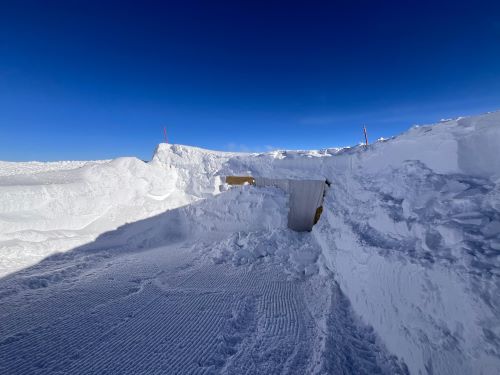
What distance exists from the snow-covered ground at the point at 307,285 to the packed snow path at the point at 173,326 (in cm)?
2

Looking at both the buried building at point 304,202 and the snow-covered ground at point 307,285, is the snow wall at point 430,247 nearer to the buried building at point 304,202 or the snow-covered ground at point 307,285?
the snow-covered ground at point 307,285

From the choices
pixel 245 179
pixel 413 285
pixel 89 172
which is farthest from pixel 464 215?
pixel 89 172

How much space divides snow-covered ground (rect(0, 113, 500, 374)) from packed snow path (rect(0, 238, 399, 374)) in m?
0.02

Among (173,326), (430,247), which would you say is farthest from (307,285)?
(430,247)

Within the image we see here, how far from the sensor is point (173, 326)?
329 centimetres

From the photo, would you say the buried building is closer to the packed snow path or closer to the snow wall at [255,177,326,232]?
the snow wall at [255,177,326,232]

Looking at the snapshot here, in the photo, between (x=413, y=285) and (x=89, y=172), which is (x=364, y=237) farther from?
(x=89, y=172)

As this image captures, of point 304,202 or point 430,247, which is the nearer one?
point 430,247

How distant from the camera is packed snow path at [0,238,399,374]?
2621 millimetres

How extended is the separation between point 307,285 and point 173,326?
2321 millimetres

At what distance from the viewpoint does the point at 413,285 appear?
91.5 inches

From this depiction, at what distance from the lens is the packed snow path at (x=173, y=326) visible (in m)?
2.62

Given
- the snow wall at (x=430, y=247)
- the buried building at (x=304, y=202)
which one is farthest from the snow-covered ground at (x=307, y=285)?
the buried building at (x=304, y=202)

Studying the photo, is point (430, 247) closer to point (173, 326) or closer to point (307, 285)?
point (307, 285)
